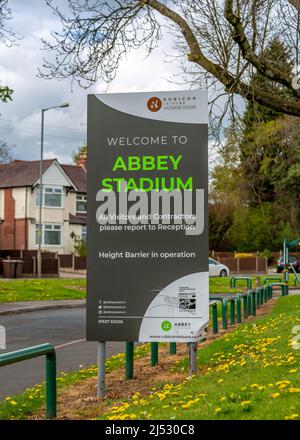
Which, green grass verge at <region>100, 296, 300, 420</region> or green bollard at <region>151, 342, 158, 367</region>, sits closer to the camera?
green grass verge at <region>100, 296, 300, 420</region>

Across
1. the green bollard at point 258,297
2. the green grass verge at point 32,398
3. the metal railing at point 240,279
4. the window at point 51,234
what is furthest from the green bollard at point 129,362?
the window at point 51,234

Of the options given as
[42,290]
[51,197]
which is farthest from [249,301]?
[51,197]

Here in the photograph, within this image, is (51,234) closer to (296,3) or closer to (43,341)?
(43,341)

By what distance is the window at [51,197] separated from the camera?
60531mm

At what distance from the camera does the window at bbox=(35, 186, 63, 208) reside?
60531 mm

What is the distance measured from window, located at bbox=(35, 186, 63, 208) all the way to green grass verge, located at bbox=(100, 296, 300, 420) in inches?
1956

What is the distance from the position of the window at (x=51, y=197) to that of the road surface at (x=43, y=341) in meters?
36.7

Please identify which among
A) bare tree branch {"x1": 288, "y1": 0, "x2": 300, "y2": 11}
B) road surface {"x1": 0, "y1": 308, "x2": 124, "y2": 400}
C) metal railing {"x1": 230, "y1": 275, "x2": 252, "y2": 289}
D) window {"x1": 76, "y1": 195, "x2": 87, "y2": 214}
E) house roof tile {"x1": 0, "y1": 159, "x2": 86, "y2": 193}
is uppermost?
house roof tile {"x1": 0, "y1": 159, "x2": 86, "y2": 193}

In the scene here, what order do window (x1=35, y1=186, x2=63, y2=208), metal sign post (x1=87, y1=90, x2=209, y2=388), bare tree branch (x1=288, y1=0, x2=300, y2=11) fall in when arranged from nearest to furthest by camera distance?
1. metal sign post (x1=87, y1=90, x2=209, y2=388)
2. bare tree branch (x1=288, y1=0, x2=300, y2=11)
3. window (x1=35, y1=186, x2=63, y2=208)

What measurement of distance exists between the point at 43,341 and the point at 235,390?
29.8ft

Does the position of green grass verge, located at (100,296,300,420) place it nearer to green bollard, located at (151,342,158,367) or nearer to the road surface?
green bollard, located at (151,342,158,367)

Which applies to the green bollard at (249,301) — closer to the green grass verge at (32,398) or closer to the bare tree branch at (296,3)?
the bare tree branch at (296,3)

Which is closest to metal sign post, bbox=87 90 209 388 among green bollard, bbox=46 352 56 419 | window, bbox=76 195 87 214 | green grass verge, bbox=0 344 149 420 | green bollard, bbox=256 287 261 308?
green grass verge, bbox=0 344 149 420

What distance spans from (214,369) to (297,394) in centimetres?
357
